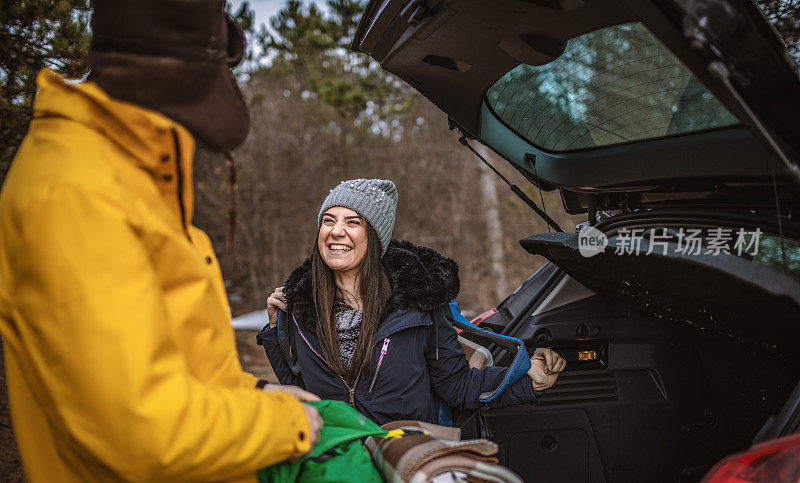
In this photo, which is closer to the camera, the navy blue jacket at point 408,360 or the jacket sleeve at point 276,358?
the navy blue jacket at point 408,360

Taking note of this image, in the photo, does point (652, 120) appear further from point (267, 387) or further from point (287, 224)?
point (287, 224)

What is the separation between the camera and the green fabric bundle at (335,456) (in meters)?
1.30

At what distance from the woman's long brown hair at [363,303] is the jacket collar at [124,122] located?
1.36 m

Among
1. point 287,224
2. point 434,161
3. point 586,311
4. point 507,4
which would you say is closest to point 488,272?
point 434,161

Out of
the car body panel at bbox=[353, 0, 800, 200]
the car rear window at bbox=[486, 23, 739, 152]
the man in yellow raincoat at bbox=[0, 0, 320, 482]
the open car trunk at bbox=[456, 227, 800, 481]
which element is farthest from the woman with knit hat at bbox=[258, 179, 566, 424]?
the man in yellow raincoat at bbox=[0, 0, 320, 482]

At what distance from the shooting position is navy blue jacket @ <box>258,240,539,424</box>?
2314 mm

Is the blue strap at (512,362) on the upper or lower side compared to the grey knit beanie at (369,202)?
lower

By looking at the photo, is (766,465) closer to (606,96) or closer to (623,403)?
(623,403)

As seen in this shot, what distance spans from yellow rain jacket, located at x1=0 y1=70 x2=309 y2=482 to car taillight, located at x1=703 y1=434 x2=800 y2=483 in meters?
0.97

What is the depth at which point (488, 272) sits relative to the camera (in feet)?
44.3

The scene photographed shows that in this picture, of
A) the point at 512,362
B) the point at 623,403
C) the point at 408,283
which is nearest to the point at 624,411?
the point at 623,403

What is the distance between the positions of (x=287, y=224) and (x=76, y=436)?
42.6ft

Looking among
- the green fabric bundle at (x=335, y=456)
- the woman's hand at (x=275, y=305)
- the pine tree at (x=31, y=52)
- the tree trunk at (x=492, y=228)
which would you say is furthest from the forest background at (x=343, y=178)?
the green fabric bundle at (x=335, y=456)

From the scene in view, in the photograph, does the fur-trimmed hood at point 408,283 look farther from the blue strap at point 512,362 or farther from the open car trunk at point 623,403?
the open car trunk at point 623,403
